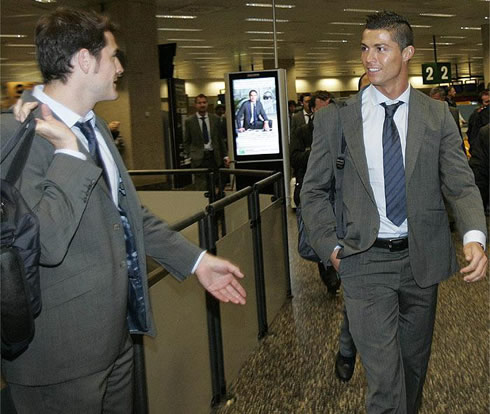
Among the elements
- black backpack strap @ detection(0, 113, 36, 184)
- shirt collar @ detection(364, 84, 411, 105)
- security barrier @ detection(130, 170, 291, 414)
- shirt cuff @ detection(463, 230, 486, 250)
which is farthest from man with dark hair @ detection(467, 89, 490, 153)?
black backpack strap @ detection(0, 113, 36, 184)

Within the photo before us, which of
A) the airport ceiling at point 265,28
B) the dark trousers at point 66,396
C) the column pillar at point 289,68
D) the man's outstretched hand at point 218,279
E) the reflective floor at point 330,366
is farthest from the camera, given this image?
the column pillar at point 289,68

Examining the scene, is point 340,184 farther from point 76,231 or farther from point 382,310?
point 76,231

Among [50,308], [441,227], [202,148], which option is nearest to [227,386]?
[441,227]

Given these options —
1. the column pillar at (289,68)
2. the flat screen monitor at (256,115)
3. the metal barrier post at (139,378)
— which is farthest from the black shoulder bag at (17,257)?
the column pillar at (289,68)

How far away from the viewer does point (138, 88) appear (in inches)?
590

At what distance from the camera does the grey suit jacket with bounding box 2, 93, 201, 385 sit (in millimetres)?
1720

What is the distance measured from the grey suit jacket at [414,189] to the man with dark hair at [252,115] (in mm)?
7583

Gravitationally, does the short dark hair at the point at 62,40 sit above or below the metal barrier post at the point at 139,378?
above

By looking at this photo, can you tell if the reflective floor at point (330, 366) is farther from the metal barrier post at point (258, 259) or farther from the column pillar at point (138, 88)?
the column pillar at point (138, 88)

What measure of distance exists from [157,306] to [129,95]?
40.4 ft

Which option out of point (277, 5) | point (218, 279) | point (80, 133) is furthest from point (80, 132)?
point (277, 5)

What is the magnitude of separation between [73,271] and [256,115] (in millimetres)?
8970

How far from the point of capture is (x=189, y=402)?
350cm

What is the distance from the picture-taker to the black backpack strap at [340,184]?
9.90 feet
